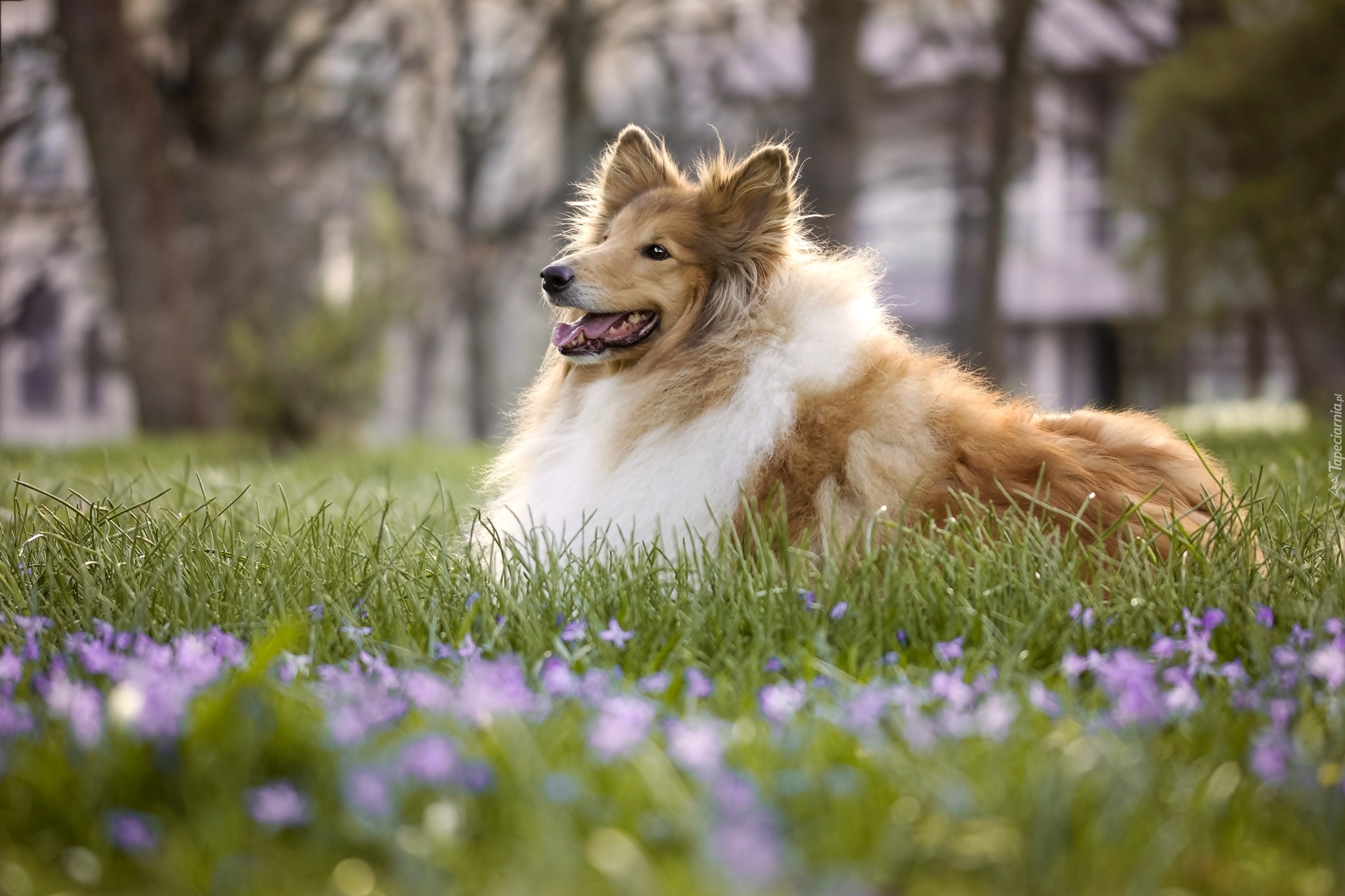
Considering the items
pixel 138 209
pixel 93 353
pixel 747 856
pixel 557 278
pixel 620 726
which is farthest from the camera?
pixel 93 353

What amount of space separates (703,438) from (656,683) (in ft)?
4.82

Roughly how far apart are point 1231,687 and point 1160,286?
13.5 m

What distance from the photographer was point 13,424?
2642cm

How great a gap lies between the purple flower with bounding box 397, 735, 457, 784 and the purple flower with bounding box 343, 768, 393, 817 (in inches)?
2.7

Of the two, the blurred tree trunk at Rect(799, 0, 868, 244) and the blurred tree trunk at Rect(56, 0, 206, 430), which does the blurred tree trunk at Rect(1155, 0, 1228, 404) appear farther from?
the blurred tree trunk at Rect(56, 0, 206, 430)

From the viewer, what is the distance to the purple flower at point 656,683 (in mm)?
2160

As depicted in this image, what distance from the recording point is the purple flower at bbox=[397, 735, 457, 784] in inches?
61.6

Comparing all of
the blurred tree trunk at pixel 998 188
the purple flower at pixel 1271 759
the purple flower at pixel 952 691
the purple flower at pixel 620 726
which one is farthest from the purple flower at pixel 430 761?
the blurred tree trunk at pixel 998 188

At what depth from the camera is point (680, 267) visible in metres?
3.94

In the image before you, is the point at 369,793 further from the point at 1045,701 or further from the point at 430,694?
the point at 1045,701

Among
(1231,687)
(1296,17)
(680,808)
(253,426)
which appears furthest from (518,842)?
(1296,17)

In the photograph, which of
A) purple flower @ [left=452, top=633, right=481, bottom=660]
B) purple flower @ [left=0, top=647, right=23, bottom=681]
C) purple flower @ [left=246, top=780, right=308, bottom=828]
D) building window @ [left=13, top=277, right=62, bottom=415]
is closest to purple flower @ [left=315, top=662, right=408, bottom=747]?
→ purple flower @ [left=246, top=780, right=308, bottom=828]

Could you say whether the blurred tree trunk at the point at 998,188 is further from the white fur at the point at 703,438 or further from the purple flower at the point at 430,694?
the purple flower at the point at 430,694

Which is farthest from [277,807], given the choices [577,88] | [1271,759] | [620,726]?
[577,88]
